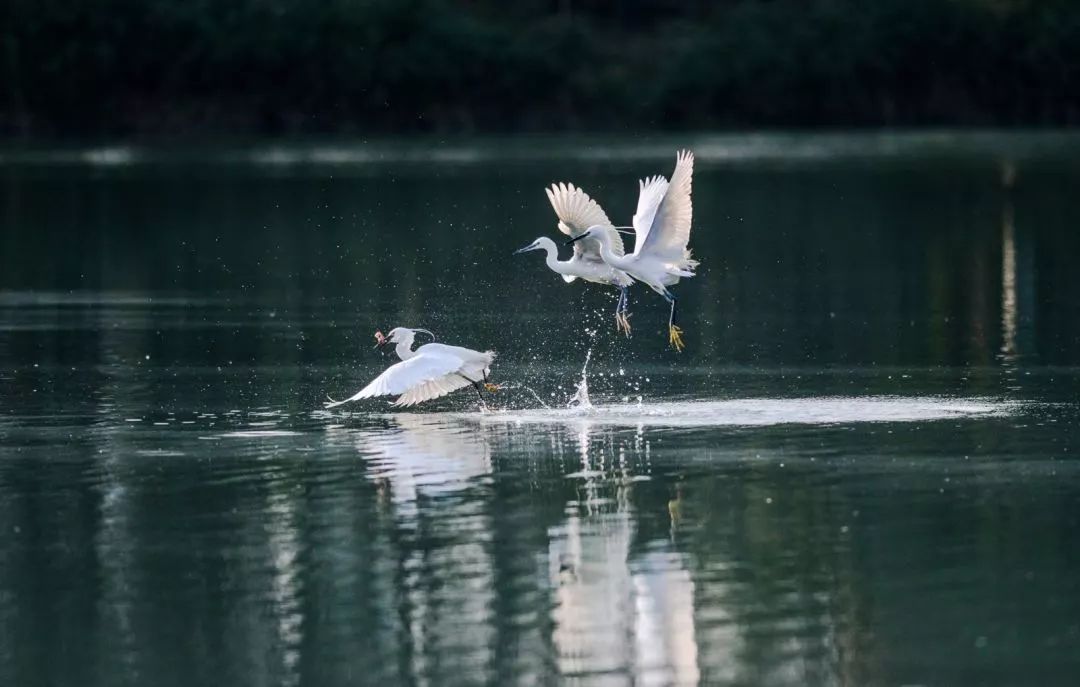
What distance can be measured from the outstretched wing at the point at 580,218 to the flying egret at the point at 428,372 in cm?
215

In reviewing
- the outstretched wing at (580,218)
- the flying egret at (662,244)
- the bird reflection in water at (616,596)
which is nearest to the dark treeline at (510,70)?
the outstretched wing at (580,218)

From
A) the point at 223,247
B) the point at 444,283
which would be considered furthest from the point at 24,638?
the point at 223,247

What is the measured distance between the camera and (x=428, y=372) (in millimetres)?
20438

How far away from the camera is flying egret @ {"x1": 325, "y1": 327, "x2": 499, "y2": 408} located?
66.2ft

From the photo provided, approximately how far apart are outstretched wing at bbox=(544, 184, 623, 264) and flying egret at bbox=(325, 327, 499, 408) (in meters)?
2.15

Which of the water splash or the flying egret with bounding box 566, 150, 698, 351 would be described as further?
the flying egret with bounding box 566, 150, 698, 351

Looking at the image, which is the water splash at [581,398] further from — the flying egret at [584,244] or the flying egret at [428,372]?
the flying egret at [428,372]

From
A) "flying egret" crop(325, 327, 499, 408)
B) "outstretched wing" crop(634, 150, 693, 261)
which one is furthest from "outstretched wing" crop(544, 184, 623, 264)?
"flying egret" crop(325, 327, 499, 408)

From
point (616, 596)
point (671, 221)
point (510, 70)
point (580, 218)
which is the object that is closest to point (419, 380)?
point (671, 221)

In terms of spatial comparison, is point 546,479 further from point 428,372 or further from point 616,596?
point 616,596

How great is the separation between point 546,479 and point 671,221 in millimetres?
4946

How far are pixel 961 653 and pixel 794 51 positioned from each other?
3491 inches

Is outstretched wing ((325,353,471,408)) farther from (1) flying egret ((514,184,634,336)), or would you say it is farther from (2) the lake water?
(1) flying egret ((514,184,634,336))

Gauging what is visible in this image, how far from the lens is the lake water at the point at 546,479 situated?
13.3 metres
